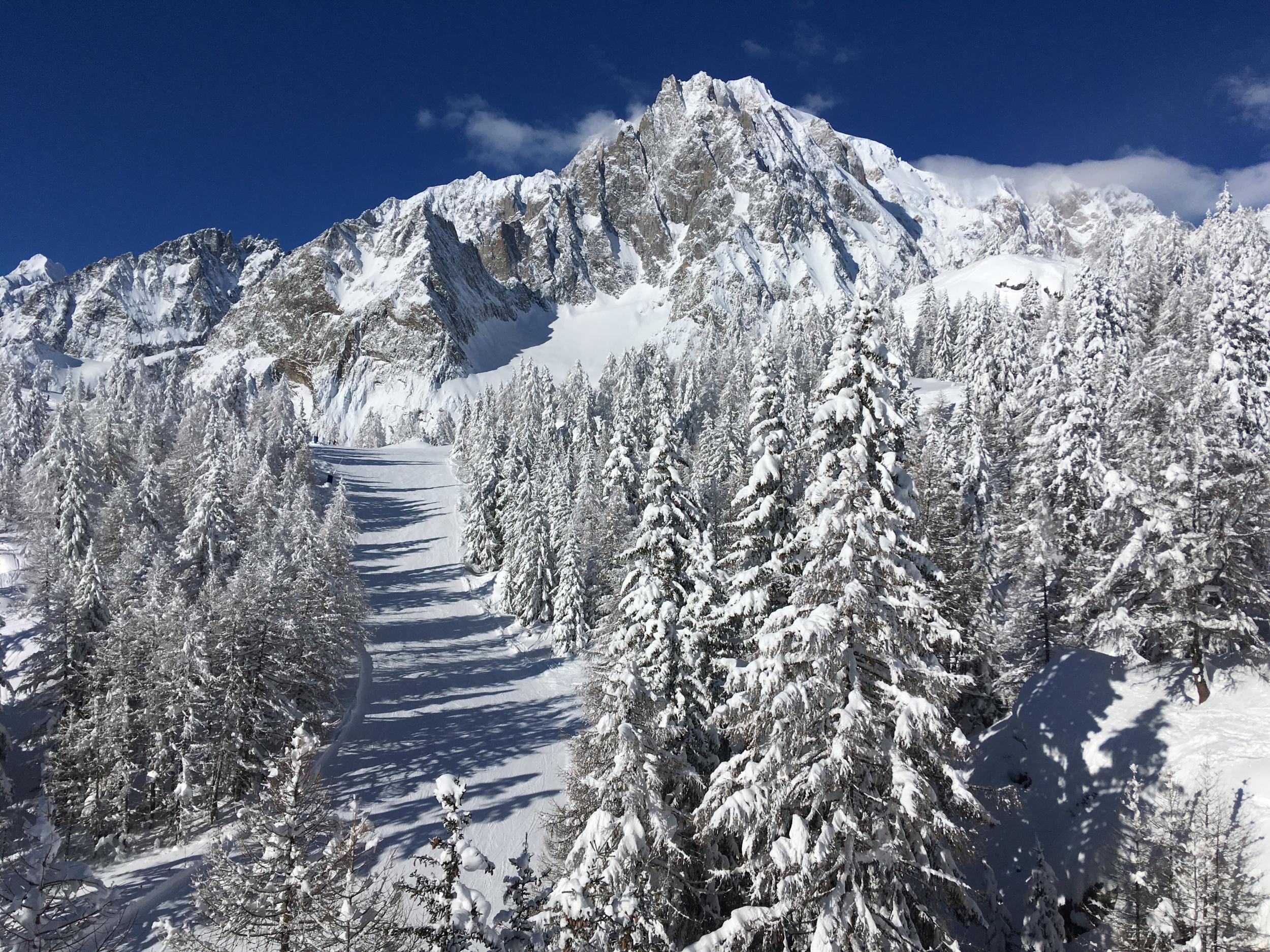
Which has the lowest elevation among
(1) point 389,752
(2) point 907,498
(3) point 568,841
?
(1) point 389,752

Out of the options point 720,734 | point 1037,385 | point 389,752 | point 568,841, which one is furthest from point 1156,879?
point 1037,385

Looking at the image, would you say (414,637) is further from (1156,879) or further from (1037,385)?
(1037,385)

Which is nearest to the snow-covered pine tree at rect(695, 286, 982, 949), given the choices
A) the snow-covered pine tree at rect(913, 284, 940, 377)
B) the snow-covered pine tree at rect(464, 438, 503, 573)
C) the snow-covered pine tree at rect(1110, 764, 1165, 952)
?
the snow-covered pine tree at rect(1110, 764, 1165, 952)

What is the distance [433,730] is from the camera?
1353 inches

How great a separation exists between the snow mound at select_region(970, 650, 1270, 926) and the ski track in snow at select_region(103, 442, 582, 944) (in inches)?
705

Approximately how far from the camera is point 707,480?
48750mm

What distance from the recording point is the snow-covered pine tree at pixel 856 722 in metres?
10.2

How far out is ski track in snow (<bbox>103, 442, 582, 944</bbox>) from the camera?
23.6m

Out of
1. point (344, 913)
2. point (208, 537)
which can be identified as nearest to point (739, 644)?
point (344, 913)

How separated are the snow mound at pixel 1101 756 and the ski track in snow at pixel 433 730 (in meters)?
17.9

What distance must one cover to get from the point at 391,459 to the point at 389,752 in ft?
266

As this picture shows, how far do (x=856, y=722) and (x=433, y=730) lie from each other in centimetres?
3004

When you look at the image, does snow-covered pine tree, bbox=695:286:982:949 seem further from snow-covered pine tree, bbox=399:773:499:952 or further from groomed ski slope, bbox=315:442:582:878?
groomed ski slope, bbox=315:442:582:878

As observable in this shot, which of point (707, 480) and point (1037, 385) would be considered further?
point (1037, 385)
